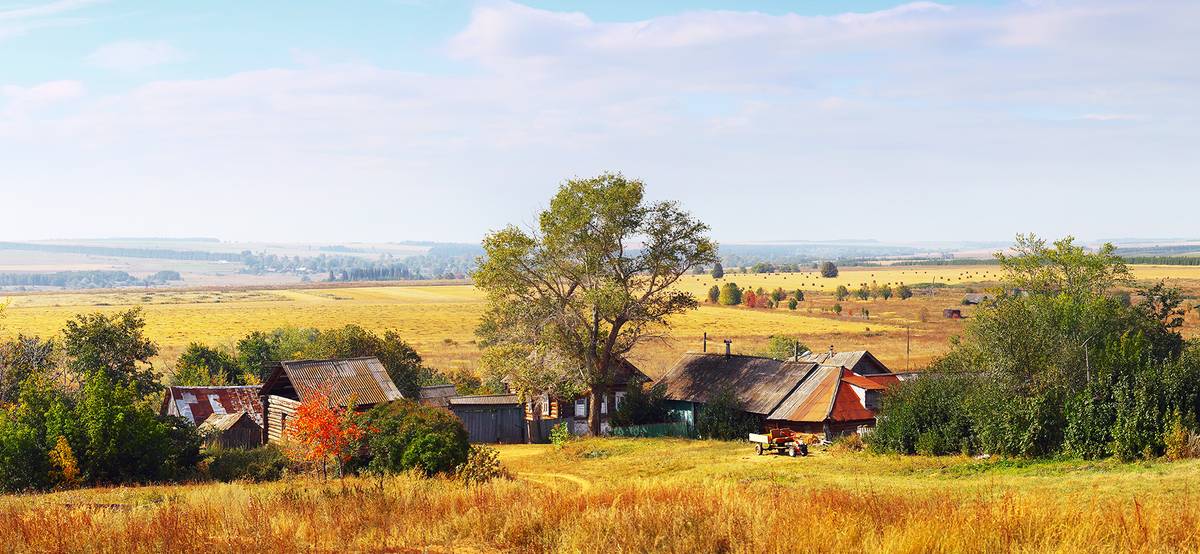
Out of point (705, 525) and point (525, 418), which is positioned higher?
point (705, 525)

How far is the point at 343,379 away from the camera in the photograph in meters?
41.8

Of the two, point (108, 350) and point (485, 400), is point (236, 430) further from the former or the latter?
point (108, 350)

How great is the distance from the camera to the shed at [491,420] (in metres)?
49.7

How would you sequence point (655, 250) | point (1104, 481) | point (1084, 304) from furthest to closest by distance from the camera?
point (655, 250) < point (1084, 304) < point (1104, 481)

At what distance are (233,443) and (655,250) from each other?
22.1m

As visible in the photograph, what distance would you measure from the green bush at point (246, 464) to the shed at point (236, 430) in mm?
7972

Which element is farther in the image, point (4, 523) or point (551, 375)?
point (551, 375)

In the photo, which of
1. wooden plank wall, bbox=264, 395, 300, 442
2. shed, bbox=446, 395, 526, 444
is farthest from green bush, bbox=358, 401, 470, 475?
shed, bbox=446, 395, 526, 444

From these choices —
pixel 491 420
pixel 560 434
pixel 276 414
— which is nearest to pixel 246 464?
pixel 276 414

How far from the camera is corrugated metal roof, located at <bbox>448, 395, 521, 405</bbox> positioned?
2009 inches

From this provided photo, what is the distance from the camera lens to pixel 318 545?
11195mm

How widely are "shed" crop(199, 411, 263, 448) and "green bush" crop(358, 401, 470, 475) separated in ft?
48.8

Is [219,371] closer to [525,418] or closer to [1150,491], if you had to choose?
[525,418]

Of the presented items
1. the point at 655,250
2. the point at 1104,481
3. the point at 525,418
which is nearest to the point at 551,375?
the point at 525,418
